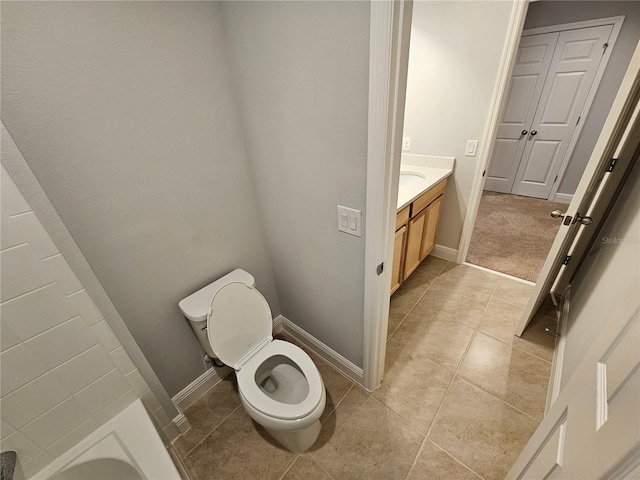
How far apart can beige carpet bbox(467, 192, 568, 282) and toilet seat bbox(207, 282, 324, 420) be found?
201cm

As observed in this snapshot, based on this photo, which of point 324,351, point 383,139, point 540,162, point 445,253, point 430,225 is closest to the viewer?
point 383,139

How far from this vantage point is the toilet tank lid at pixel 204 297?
1.21m

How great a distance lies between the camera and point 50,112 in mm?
784

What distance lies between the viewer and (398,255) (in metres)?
1.83

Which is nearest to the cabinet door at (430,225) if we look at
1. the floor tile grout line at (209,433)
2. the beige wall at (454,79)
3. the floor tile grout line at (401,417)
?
the beige wall at (454,79)

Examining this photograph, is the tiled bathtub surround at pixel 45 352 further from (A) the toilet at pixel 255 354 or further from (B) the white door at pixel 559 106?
(B) the white door at pixel 559 106

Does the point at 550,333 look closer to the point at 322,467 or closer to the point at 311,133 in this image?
the point at 322,467

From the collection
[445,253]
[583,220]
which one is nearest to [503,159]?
[445,253]

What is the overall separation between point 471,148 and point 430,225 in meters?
0.67

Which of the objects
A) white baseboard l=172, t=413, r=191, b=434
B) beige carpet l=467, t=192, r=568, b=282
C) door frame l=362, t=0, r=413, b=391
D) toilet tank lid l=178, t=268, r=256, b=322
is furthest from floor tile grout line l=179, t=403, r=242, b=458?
beige carpet l=467, t=192, r=568, b=282

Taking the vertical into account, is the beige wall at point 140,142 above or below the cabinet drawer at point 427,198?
above

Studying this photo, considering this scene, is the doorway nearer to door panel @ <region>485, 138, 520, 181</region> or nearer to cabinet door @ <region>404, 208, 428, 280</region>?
door panel @ <region>485, 138, 520, 181</region>

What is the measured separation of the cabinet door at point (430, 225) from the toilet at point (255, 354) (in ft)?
4.69

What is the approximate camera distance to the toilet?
1.09 m
